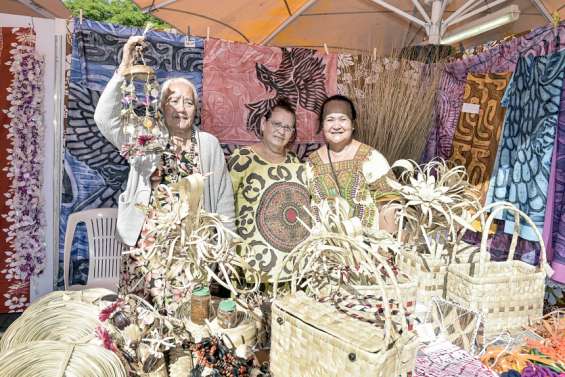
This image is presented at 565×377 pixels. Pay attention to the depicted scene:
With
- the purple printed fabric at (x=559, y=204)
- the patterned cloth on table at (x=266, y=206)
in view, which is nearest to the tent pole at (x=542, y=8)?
the purple printed fabric at (x=559, y=204)

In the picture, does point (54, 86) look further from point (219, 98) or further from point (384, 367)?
point (384, 367)

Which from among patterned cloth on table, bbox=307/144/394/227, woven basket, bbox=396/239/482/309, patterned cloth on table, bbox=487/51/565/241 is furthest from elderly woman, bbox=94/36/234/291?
patterned cloth on table, bbox=487/51/565/241

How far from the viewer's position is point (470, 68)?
9.00ft

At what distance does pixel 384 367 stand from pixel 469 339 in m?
0.51

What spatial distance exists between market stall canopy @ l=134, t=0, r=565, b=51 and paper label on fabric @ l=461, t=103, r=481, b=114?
1307 mm

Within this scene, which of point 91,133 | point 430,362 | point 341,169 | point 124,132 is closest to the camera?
point 430,362

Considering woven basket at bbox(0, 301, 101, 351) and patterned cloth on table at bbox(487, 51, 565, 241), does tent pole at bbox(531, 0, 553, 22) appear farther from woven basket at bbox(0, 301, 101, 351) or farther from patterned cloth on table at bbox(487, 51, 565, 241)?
woven basket at bbox(0, 301, 101, 351)

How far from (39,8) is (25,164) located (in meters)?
0.98

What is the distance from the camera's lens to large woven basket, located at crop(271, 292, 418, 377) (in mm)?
802

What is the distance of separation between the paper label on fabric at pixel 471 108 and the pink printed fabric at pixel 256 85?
0.85m

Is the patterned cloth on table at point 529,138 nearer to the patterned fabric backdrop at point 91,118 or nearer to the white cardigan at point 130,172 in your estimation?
the white cardigan at point 130,172

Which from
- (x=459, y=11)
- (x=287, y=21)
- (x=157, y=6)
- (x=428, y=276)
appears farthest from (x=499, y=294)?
(x=287, y=21)

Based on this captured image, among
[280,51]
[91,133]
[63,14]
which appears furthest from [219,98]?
[63,14]

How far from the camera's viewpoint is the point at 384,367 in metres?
0.80
